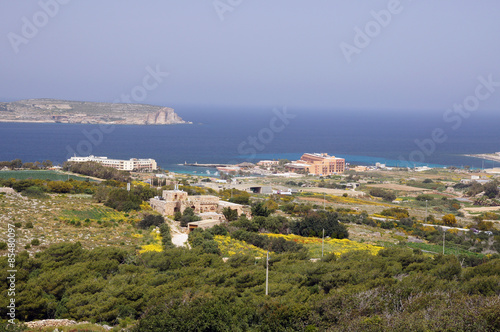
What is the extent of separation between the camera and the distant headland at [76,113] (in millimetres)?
115000

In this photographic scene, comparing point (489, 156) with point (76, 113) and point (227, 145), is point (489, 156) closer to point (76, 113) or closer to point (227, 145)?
point (227, 145)

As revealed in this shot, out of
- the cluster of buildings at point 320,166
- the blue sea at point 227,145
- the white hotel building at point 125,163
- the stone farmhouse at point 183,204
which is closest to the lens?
the stone farmhouse at point 183,204

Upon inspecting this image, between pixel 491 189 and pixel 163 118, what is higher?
pixel 163 118

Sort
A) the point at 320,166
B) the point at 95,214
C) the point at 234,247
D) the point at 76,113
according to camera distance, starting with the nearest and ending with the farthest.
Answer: the point at 234,247 < the point at 95,214 < the point at 320,166 < the point at 76,113

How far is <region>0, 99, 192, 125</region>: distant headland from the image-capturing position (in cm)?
11500

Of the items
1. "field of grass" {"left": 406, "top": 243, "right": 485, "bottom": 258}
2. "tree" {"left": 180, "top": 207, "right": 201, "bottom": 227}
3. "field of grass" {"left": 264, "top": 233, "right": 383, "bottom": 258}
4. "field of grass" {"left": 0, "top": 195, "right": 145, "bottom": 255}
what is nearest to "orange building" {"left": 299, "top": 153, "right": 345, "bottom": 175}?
"field of grass" {"left": 406, "top": 243, "right": 485, "bottom": 258}

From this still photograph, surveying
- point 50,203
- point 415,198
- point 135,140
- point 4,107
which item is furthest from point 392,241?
point 4,107

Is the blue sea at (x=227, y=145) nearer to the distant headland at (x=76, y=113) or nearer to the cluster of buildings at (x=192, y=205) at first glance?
the distant headland at (x=76, y=113)

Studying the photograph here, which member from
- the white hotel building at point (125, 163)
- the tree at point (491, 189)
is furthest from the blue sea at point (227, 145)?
the tree at point (491, 189)

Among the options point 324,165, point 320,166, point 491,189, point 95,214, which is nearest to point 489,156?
point 324,165

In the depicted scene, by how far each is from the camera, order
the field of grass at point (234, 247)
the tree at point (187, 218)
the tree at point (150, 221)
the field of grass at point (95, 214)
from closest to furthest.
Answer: the field of grass at point (234, 247), the field of grass at point (95, 214), the tree at point (150, 221), the tree at point (187, 218)

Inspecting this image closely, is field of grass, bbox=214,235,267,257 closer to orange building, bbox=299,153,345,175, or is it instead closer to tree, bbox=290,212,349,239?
tree, bbox=290,212,349,239

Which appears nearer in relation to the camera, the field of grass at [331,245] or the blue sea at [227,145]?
the field of grass at [331,245]

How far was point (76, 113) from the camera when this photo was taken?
116875 millimetres
